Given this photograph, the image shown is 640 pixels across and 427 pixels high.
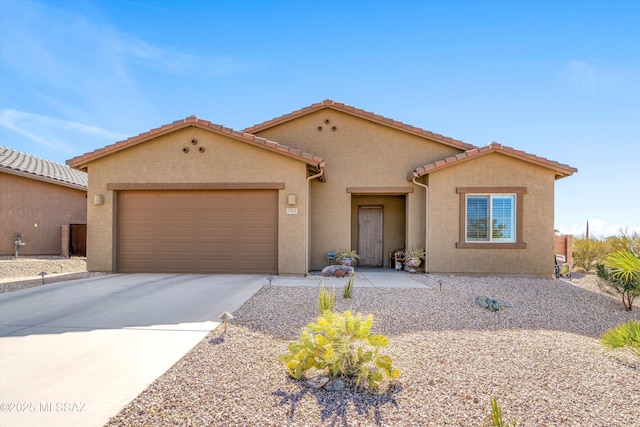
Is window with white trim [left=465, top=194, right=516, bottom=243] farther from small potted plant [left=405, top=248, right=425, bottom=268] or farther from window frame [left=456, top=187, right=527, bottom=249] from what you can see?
small potted plant [left=405, top=248, right=425, bottom=268]

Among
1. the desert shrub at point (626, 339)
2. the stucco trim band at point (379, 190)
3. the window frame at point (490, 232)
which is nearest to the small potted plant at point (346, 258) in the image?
the stucco trim band at point (379, 190)

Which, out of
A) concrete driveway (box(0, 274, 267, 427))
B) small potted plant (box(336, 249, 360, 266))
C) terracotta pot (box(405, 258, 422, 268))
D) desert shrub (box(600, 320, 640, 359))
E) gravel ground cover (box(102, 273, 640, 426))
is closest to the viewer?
gravel ground cover (box(102, 273, 640, 426))

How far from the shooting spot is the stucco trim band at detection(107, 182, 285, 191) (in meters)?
10.1

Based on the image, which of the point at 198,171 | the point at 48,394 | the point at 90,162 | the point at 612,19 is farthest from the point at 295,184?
the point at 612,19

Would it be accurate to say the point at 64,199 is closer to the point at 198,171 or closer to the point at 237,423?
the point at 198,171

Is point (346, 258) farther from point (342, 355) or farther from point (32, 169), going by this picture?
point (32, 169)

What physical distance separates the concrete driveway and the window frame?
23.2ft

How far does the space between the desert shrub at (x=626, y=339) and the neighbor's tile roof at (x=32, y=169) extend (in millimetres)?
20492

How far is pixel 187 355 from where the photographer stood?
3871 mm

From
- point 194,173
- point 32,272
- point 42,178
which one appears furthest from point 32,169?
point 194,173

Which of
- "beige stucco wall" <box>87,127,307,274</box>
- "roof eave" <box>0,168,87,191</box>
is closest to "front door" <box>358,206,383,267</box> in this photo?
"beige stucco wall" <box>87,127,307,274</box>

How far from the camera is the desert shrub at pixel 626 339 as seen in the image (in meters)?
4.01

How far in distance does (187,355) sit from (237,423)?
5.24ft

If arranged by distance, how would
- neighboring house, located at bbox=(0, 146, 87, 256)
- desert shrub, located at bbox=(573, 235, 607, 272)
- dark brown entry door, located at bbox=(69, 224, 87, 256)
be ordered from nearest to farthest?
desert shrub, located at bbox=(573, 235, 607, 272), neighboring house, located at bbox=(0, 146, 87, 256), dark brown entry door, located at bbox=(69, 224, 87, 256)
